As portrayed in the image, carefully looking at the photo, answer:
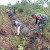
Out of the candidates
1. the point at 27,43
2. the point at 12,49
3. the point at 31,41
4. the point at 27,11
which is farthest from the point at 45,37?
the point at 27,11

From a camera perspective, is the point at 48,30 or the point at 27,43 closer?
the point at 27,43

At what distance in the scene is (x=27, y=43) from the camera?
3594 mm

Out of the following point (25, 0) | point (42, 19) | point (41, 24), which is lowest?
point (41, 24)

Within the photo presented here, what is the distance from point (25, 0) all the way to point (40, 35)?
1256 centimetres

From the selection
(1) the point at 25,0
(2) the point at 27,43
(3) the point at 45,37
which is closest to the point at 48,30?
(3) the point at 45,37

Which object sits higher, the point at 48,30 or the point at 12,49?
the point at 48,30

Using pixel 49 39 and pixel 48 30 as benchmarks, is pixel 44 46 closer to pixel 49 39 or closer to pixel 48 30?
pixel 49 39

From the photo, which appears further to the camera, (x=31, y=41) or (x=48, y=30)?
(x=48, y=30)

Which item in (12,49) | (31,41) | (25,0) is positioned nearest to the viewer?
(12,49)

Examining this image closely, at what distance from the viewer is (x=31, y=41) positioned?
390 cm

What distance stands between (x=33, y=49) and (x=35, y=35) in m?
1.10

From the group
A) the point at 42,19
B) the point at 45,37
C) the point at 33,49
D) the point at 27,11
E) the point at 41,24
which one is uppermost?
the point at 27,11

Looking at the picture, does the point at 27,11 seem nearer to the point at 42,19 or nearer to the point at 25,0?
the point at 25,0

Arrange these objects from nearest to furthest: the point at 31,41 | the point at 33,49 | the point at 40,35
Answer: the point at 33,49 → the point at 31,41 → the point at 40,35
